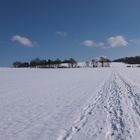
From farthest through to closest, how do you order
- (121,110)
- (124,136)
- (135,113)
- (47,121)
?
(121,110) < (135,113) < (47,121) < (124,136)

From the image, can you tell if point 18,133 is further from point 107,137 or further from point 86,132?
point 107,137

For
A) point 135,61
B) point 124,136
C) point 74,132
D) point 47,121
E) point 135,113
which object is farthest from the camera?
point 135,61

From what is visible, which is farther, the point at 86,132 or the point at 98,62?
the point at 98,62

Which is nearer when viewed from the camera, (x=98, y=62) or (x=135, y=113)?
(x=135, y=113)

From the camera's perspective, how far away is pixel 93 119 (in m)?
7.66

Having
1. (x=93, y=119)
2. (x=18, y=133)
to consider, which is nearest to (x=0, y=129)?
(x=18, y=133)

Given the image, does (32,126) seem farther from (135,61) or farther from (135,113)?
(135,61)

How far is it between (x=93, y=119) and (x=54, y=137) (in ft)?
7.23

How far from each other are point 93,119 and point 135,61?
189 meters

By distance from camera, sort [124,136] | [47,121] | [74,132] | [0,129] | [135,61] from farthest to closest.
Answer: [135,61] → [47,121] → [0,129] → [74,132] → [124,136]

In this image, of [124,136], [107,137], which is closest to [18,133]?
[107,137]

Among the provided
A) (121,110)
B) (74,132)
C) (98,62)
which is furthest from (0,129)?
(98,62)

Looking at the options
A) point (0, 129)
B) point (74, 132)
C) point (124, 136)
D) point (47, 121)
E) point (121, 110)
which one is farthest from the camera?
point (121, 110)

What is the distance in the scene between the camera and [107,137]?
222 inches
